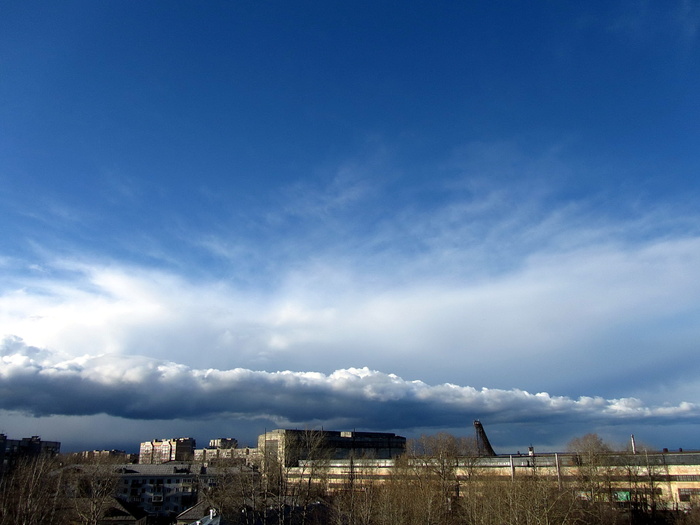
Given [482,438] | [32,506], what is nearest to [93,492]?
[32,506]

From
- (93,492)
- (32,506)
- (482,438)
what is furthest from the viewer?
(482,438)

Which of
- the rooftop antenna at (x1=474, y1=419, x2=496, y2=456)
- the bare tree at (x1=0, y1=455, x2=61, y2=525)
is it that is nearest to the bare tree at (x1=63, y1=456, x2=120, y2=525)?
the bare tree at (x1=0, y1=455, x2=61, y2=525)

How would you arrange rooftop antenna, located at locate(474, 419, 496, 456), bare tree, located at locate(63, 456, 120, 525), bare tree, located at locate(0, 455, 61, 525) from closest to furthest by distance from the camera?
bare tree, located at locate(0, 455, 61, 525), bare tree, located at locate(63, 456, 120, 525), rooftop antenna, located at locate(474, 419, 496, 456)

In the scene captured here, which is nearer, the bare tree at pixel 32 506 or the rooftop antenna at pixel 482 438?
the bare tree at pixel 32 506

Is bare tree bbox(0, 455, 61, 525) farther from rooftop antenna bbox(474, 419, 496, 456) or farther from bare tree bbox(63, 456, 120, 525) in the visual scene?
rooftop antenna bbox(474, 419, 496, 456)

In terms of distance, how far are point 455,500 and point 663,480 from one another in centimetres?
3012

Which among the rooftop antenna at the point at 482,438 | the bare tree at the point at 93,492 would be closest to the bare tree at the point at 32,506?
the bare tree at the point at 93,492

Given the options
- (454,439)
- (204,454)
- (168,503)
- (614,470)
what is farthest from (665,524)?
(204,454)

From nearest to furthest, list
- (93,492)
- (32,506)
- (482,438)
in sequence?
(32,506)
(93,492)
(482,438)

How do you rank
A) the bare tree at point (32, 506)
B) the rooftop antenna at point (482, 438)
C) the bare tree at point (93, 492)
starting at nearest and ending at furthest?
Result: the bare tree at point (32, 506) < the bare tree at point (93, 492) < the rooftop antenna at point (482, 438)

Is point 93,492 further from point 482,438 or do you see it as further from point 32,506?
point 482,438

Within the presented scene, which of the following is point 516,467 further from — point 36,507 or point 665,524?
point 36,507

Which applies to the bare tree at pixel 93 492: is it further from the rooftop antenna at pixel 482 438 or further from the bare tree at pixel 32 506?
the rooftop antenna at pixel 482 438

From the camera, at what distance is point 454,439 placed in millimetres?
96375
